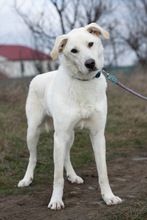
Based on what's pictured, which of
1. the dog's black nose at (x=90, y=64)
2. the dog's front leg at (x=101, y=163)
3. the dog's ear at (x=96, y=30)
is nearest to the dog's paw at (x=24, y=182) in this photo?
the dog's front leg at (x=101, y=163)

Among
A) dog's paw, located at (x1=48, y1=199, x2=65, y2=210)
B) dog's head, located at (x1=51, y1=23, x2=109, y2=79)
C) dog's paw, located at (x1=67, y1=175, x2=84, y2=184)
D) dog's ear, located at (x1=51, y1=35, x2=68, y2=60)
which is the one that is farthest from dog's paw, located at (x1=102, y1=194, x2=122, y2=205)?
dog's ear, located at (x1=51, y1=35, x2=68, y2=60)

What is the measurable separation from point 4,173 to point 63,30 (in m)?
8.64

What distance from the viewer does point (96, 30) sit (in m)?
4.22

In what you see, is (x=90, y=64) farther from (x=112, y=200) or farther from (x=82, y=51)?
(x=112, y=200)

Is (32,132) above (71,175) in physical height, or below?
above

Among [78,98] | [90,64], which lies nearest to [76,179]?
[78,98]

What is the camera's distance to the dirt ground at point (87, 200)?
3848 millimetres

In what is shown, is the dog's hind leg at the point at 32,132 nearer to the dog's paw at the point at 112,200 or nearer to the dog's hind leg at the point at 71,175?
the dog's hind leg at the point at 71,175

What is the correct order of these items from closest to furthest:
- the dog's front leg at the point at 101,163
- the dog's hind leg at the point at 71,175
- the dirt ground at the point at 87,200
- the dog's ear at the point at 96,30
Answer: the dirt ground at the point at 87,200 < the dog's ear at the point at 96,30 < the dog's front leg at the point at 101,163 < the dog's hind leg at the point at 71,175

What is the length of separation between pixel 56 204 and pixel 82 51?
1457 millimetres

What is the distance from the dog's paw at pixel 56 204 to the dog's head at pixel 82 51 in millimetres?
1205

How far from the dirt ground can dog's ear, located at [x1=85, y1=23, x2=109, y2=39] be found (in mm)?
1589

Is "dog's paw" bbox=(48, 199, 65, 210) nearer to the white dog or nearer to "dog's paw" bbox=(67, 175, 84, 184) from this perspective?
the white dog

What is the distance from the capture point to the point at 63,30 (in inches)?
535
